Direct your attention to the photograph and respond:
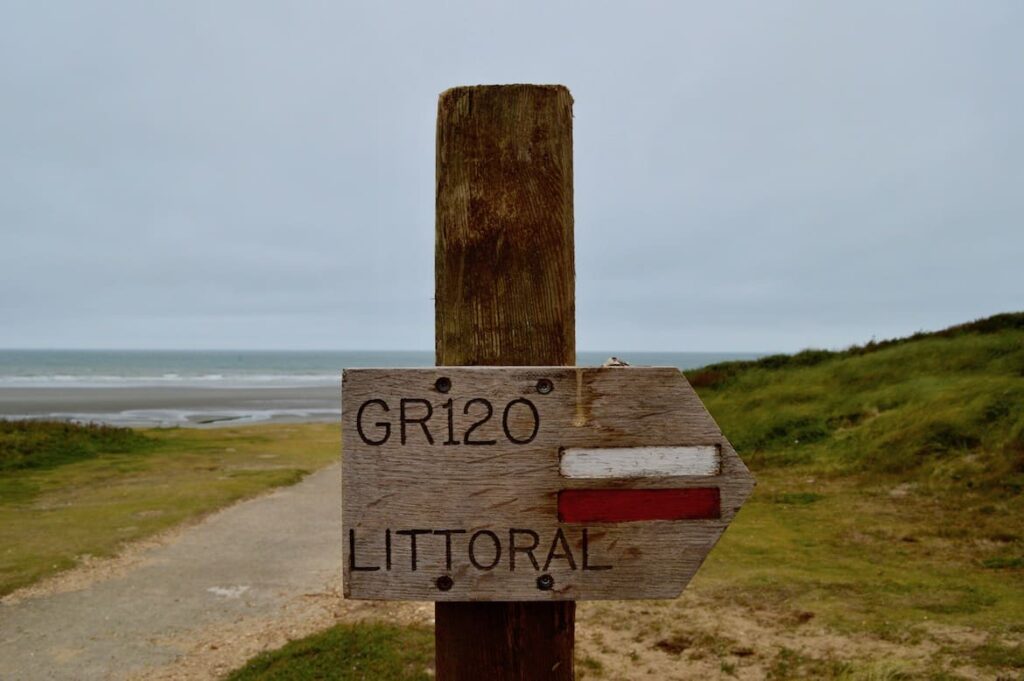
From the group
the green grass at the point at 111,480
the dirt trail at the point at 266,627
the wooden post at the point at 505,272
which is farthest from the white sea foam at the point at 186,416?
the wooden post at the point at 505,272

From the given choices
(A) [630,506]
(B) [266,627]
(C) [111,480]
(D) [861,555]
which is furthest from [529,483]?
(C) [111,480]

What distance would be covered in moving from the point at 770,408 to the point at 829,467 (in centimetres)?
428

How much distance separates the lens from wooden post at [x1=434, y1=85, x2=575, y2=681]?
6.20ft

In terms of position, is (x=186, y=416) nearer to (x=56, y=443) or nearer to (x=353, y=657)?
(x=56, y=443)

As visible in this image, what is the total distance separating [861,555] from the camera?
27.8 feet

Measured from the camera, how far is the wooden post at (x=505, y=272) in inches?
74.4

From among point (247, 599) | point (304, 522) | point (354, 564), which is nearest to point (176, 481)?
point (304, 522)

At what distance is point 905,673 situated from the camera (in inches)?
195

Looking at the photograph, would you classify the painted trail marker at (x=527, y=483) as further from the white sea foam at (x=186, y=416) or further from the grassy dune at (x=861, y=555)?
the white sea foam at (x=186, y=416)

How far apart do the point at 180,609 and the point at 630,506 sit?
22.8ft

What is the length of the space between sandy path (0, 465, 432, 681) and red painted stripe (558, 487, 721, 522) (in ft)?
17.1

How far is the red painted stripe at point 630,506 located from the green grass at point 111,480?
8.34m

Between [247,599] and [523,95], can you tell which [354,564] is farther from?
[247,599]

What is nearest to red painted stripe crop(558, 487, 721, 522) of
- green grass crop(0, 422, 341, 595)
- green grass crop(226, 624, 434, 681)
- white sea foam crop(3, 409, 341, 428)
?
green grass crop(226, 624, 434, 681)
